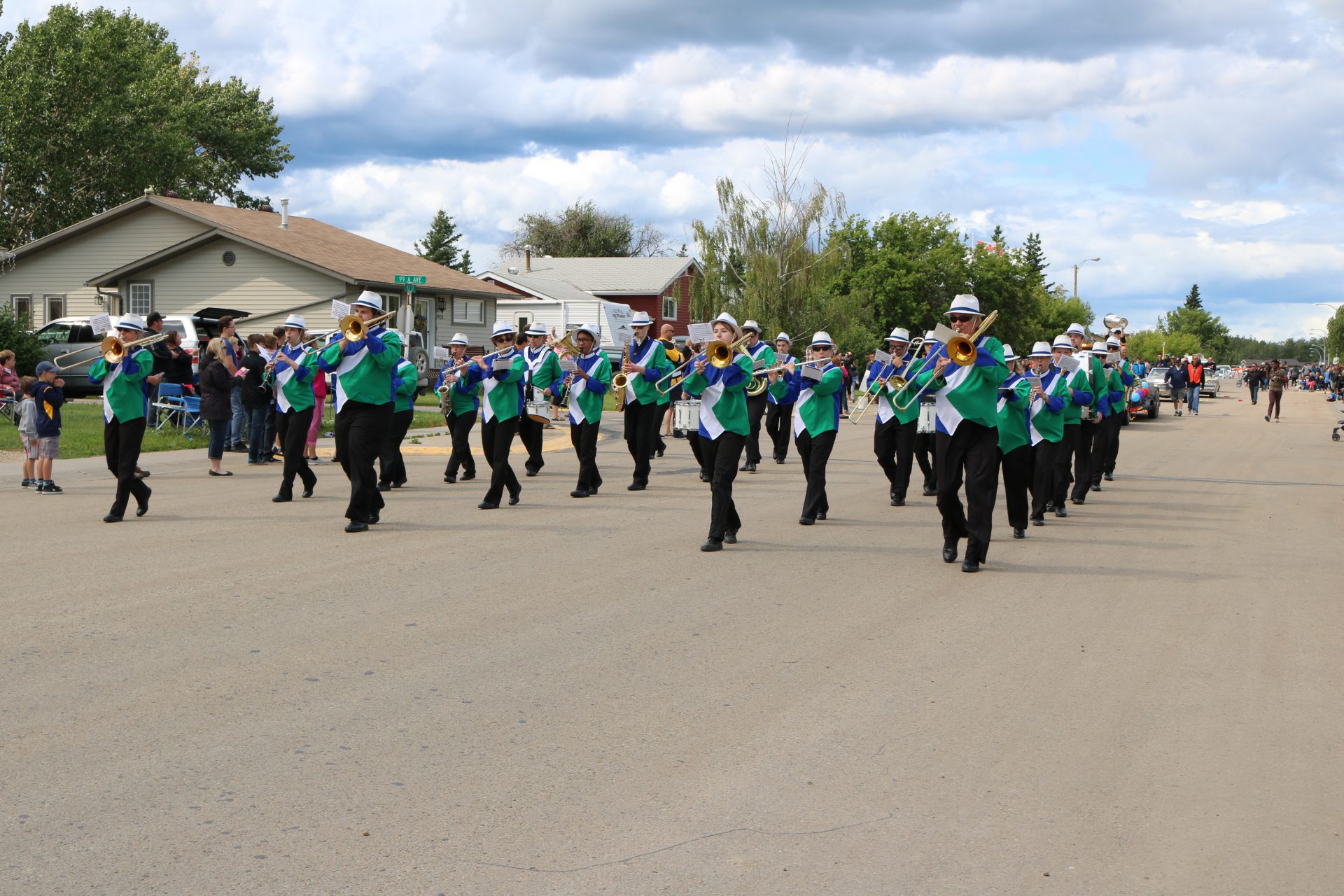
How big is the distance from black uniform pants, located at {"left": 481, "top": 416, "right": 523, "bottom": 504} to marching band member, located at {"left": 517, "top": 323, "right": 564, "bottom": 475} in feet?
0.53

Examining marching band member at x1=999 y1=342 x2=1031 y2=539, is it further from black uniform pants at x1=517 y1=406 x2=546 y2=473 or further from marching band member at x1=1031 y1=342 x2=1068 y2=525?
black uniform pants at x1=517 y1=406 x2=546 y2=473

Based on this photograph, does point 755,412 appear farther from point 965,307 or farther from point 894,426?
point 965,307

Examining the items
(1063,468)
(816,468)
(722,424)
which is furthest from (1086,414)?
(722,424)

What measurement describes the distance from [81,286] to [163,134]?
48.5ft

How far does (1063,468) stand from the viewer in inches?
547

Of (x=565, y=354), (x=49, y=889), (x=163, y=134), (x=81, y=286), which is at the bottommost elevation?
(x=49, y=889)

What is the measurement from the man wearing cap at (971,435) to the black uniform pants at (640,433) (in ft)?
19.6

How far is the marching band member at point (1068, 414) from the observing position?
13.5m

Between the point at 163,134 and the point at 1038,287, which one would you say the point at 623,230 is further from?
the point at 163,134

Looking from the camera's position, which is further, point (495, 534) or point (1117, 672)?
point (495, 534)

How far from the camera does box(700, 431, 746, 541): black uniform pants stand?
35.2 ft

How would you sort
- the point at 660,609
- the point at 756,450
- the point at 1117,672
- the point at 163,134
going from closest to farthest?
the point at 1117,672 < the point at 660,609 < the point at 756,450 < the point at 163,134

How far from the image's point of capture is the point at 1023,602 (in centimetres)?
880

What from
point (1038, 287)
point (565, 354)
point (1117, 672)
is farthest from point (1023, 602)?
point (1038, 287)
